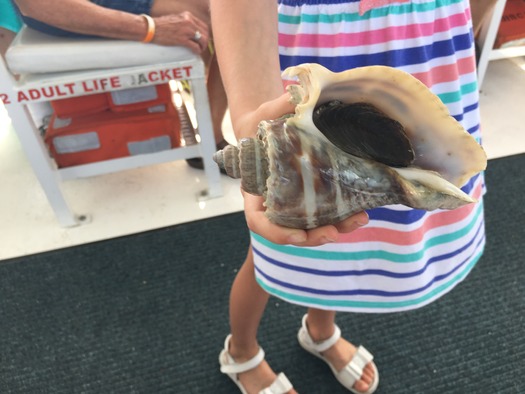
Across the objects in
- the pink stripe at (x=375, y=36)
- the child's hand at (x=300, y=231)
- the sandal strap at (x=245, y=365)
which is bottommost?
the sandal strap at (x=245, y=365)

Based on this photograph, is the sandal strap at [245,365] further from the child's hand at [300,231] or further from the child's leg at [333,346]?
the child's hand at [300,231]

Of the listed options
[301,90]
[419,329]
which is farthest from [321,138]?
[419,329]

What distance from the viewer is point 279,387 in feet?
3.01

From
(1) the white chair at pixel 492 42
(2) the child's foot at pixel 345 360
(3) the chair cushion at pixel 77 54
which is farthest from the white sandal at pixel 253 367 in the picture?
(1) the white chair at pixel 492 42

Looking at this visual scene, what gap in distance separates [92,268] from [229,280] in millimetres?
354

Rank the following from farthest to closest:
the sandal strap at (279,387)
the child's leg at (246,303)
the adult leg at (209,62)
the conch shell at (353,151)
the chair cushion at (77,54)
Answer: the adult leg at (209,62), the chair cushion at (77,54), the sandal strap at (279,387), the child's leg at (246,303), the conch shell at (353,151)

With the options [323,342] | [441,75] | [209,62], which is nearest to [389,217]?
[441,75]

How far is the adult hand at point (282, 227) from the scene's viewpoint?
42 centimetres

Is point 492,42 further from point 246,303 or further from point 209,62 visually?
point 246,303

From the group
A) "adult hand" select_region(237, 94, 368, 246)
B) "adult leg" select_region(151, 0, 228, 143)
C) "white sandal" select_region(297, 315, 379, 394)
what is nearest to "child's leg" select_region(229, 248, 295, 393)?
"white sandal" select_region(297, 315, 379, 394)

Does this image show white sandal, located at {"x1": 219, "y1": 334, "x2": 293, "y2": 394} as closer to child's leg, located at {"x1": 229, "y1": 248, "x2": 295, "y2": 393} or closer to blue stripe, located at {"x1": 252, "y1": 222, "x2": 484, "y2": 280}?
Result: child's leg, located at {"x1": 229, "y1": 248, "x2": 295, "y2": 393}

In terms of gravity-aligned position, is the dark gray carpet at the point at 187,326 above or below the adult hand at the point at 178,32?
below

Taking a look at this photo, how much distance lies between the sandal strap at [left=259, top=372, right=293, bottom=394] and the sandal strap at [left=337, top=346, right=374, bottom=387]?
0.36 feet

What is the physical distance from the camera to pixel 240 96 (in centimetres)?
52
